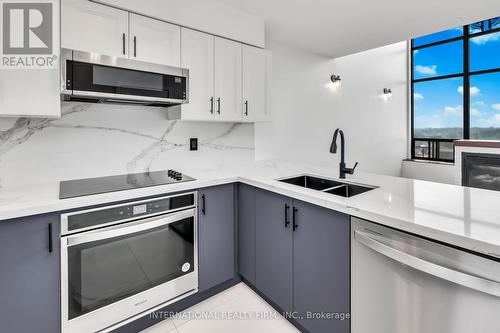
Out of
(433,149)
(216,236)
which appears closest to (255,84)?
(216,236)

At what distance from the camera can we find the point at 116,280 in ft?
4.91

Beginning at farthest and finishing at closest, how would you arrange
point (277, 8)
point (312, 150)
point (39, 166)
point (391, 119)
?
point (391, 119) → point (312, 150) → point (277, 8) → point (39, 166)

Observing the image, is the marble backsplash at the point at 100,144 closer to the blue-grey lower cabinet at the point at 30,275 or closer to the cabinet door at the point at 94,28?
the cabinet door at the point at 94,28

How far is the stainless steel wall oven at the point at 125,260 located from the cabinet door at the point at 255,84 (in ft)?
3.43

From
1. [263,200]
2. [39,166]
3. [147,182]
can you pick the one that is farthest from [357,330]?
[39,166]

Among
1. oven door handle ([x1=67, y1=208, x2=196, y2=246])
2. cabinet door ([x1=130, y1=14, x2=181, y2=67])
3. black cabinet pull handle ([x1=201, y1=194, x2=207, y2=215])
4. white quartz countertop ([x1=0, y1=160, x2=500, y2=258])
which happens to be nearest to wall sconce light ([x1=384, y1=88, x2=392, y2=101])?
white quartz countertop ([x1=0, y1=160, x2=500, y2=258])

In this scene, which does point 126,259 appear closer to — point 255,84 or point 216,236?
point 216,236

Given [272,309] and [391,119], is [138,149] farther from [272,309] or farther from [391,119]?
[391,119]

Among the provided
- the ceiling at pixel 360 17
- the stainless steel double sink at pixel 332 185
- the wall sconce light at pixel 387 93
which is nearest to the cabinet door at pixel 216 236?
the stainless steel double sink at pixel 332 185

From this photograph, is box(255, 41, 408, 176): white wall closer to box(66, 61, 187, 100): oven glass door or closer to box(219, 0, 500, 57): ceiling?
box(219, 0, 500, 57): ceiling

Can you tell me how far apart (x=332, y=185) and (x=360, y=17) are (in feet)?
5.65

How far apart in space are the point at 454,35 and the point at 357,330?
6.82 meters

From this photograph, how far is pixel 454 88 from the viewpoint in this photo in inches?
220

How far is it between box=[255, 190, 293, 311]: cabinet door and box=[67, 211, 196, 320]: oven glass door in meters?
0.48
